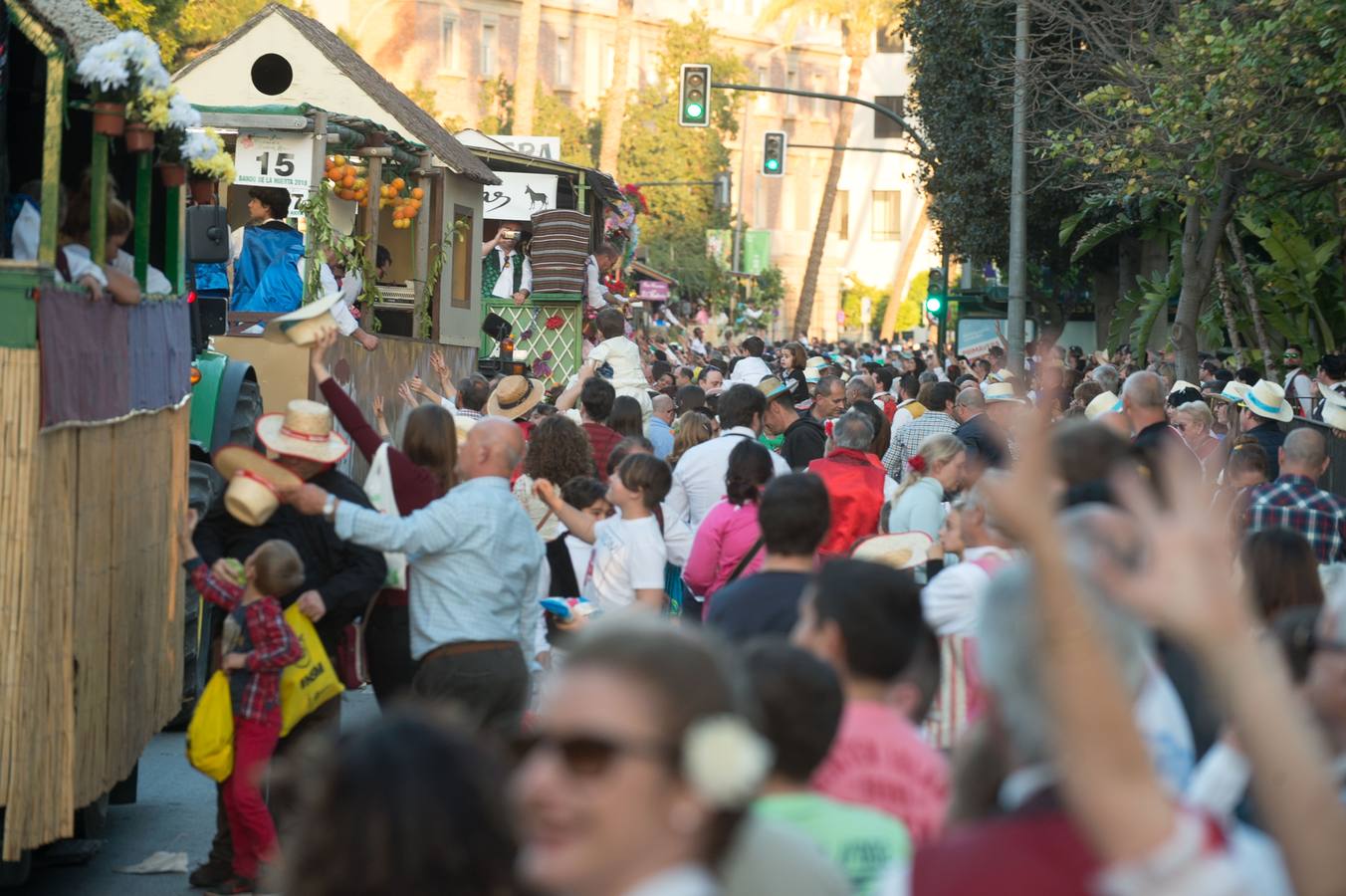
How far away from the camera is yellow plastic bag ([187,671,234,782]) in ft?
24.8

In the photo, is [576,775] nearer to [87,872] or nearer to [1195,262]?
[87,872]

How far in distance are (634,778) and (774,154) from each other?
3216 centimetres

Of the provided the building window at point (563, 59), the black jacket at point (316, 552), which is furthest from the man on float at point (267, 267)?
the building window at point (563, 59)

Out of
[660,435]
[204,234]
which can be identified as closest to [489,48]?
[660,435]

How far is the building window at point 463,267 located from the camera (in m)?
19.8

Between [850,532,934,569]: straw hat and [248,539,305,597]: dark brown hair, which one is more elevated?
[850,532,934,569]: straw hat

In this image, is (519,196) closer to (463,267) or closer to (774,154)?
(463,267)

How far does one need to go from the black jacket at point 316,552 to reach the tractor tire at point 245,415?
8.92ft

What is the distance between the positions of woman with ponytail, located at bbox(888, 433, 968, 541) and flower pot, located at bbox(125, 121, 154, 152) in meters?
3.97

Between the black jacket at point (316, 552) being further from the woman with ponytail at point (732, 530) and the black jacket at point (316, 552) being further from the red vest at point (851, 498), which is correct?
the red vest at point (851, 498)

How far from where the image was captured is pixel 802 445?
42.5 ft

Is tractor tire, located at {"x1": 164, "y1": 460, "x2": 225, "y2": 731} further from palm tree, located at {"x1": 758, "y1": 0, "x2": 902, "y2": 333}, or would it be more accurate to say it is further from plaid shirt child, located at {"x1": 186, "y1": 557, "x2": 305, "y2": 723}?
palm tree, located at {"x1": 758, "y1": 0, "x2": 902, "y2": 333}

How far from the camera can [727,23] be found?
84625 mm

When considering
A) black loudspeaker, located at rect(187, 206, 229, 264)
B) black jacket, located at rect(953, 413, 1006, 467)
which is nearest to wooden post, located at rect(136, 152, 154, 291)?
black loudspeaker, located at rect(187, 206, 229, 264)
